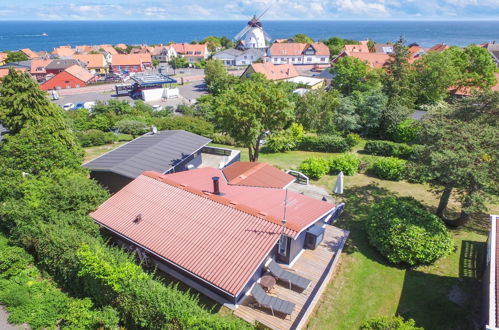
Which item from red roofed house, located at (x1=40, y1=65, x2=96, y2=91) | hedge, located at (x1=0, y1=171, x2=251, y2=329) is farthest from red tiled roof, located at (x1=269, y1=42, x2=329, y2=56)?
hedge, located at (x1=0, y1=171, x2=251, y2=329)

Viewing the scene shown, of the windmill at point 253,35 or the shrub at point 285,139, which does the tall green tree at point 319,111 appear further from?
the windmill at point 253,35

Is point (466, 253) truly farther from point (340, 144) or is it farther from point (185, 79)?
point (185, 79)

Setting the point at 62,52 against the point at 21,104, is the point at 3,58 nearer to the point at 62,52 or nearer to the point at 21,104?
the point at 62,52

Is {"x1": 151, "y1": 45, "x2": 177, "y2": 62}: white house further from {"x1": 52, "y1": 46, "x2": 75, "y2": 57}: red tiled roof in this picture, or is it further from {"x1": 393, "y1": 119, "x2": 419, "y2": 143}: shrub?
{"x1": 393, "y1": 119, "x2": 419, "y2": 143}: shrub

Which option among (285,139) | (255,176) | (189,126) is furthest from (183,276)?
(189,126)

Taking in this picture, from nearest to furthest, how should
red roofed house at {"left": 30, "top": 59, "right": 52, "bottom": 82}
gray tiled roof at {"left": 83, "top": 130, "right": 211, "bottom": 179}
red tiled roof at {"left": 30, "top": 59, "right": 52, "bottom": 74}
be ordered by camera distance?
gray tiled roof at {"left": 83, "top": 130, "right": 211, "bottom": 179}, red roofed house at {"left": 30, "top": 59, "right": 52, "bottom": 82}, red tiled roof at {"left": 30, "top": 59, "right": 52, "bottom": 74}

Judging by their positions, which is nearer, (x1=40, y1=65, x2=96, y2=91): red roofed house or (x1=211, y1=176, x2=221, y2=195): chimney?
(x1=211, y1=176, x2=221, y2=195): chimney
